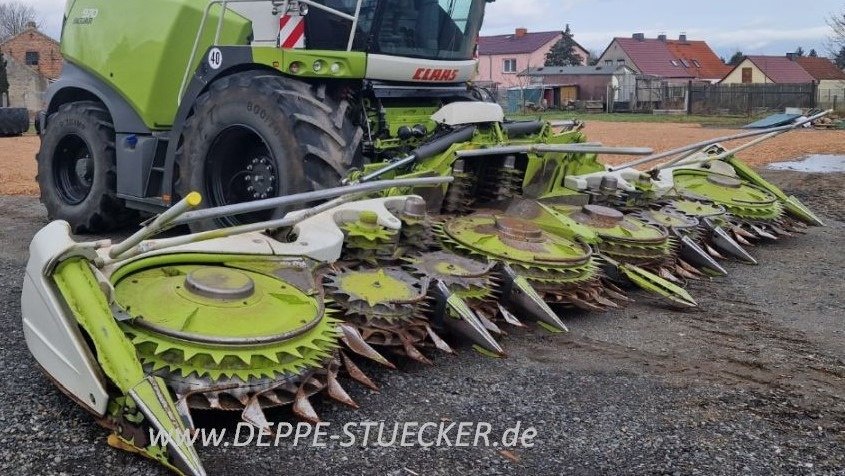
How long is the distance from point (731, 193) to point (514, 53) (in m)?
50.6

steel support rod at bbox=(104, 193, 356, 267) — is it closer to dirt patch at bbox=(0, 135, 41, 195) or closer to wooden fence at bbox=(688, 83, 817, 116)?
dirt patch at bbox=(0, 135, 41, 195)

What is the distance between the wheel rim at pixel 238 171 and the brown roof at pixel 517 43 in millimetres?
50931

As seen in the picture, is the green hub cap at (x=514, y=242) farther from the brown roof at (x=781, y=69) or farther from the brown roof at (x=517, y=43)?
the brown roof at (x=517, y=43)

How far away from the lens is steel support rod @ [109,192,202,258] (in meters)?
2.39

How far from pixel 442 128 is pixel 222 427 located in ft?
9.85

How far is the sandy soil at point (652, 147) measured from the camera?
984 centimetres

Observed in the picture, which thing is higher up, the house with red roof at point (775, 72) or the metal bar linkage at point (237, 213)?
the house with red roof at point (775, 72)

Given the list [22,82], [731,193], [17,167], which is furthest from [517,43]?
[731,193]

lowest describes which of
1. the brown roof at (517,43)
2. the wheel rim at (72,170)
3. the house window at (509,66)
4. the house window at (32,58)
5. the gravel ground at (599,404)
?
the gravel ground at (599,404)

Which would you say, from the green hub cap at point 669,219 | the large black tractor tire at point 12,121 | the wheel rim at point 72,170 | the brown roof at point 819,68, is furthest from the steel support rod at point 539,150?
the brown roof at point 819,68

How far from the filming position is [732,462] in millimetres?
2680

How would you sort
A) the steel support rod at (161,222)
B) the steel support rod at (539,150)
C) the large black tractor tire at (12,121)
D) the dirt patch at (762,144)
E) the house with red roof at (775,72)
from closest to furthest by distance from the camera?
the steel support rod at (161,222)
the steel support rod at (539,150)
the dirt patch at (762,144)
the large black tractor tire at (12,121)
the house with red roof at (775,72)

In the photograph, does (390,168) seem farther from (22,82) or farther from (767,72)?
(767,72)

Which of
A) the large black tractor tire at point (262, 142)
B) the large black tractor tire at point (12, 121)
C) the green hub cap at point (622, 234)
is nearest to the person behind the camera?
the large black tractor tire at point (262, 142)
